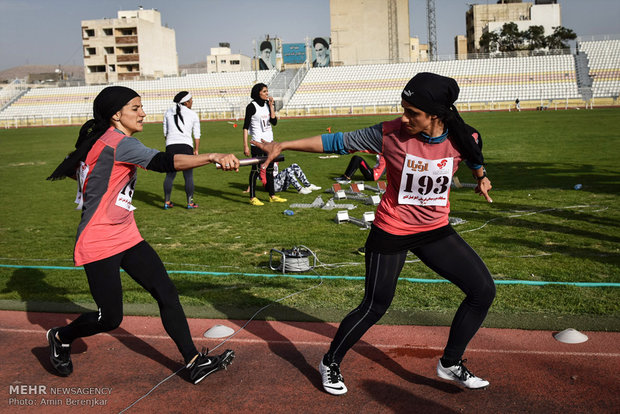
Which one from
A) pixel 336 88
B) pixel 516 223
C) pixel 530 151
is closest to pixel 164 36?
pixel 336 88

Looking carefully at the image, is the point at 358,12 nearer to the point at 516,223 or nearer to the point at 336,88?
the point at 336,88

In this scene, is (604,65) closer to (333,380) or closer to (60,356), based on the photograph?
(333,380)

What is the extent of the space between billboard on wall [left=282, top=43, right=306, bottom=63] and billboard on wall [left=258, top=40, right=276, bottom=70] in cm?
230

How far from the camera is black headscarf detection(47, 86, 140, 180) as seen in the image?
3.96 meters

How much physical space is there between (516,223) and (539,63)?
53447 mm

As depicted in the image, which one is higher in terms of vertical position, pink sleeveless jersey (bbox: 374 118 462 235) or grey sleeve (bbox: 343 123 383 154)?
grey sleeve (bbox: 343 123 383 154)

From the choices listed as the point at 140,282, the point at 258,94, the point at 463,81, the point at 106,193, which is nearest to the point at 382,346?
the point at 140,282

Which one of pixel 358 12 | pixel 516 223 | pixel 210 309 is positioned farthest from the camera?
pixel 358 12

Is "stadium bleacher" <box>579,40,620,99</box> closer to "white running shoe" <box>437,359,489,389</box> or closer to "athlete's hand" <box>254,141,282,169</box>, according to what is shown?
"white running shoe" <box>437,359,489,389</box>

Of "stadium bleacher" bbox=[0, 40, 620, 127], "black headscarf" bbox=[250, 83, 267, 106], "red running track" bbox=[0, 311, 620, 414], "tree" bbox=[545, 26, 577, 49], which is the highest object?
"tree" bbox=[545, 26, 577, 49]

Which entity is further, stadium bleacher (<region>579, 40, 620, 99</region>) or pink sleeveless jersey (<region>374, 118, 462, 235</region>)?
stadium bleacher (<region>579, 40, 620, 99</region>)

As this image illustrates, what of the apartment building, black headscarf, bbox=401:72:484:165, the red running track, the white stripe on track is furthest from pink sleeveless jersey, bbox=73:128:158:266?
the apartment building

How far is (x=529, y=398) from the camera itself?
383cm

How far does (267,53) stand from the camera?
102 m
